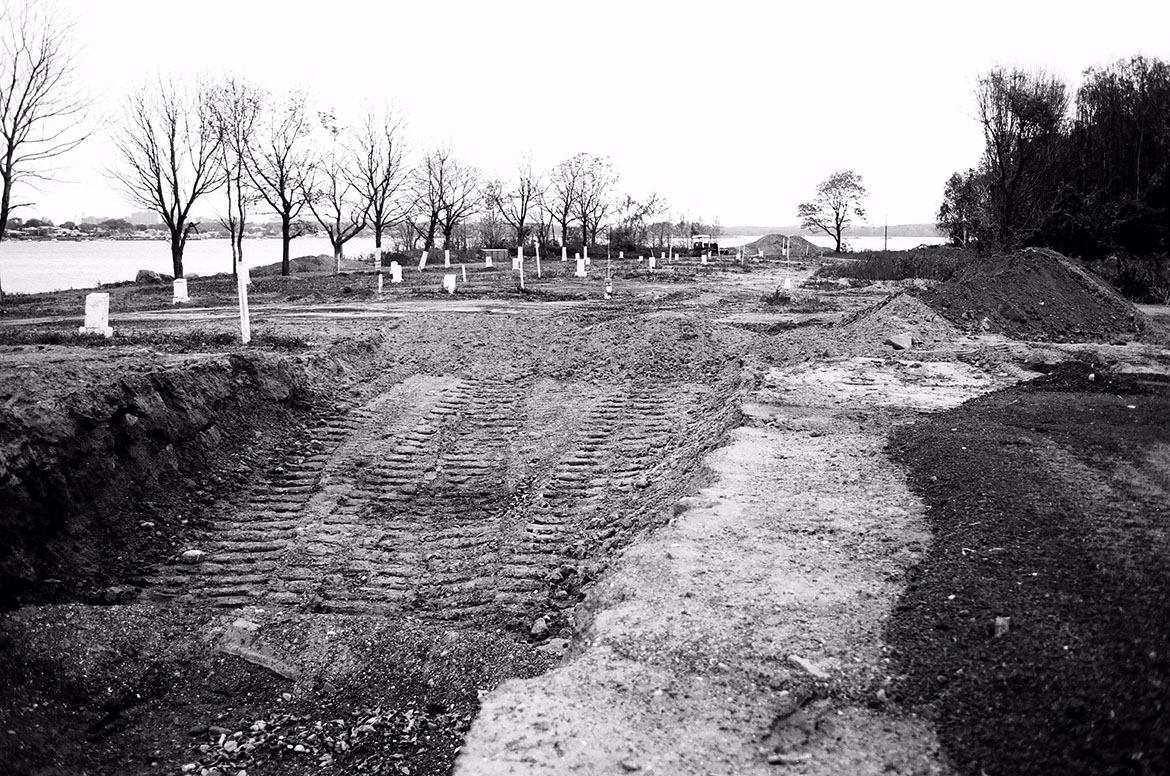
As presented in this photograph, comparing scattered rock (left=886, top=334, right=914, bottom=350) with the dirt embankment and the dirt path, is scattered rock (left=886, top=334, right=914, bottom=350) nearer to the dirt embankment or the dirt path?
the dirt path

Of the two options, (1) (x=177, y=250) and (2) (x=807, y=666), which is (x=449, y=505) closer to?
(2) (x=807, y=666)

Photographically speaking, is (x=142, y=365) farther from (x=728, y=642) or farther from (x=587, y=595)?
(x=728, y=642)

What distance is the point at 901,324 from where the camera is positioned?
575 inches

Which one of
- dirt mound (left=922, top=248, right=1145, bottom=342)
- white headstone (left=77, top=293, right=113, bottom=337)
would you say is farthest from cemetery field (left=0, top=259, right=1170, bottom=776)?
dirt mound (left=922, top=248, right=1145, bottom=342)

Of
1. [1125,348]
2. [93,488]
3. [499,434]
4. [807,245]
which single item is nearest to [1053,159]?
[1125,348]

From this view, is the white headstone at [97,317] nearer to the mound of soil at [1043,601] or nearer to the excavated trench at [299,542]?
the excavated trench at [299,542]

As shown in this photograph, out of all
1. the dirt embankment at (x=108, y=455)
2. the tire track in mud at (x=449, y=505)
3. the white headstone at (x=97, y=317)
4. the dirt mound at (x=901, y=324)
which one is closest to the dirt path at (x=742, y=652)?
the tire track in mud at (x=449, y=505)

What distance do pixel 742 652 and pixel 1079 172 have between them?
1338 inches

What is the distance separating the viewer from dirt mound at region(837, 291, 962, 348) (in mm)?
14078

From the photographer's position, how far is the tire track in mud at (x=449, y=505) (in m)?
6.17

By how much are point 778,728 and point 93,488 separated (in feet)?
19.7

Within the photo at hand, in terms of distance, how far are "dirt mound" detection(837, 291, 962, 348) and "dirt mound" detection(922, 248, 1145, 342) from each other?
1.88ft

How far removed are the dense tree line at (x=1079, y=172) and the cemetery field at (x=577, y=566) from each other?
1979 cm

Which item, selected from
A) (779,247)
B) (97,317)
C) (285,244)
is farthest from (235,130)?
(779,247)
